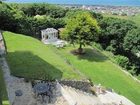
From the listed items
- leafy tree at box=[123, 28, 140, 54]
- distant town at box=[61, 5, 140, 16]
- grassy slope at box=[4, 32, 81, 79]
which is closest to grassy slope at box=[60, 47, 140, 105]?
grassy slope at box=[4, 32, 81, 79]

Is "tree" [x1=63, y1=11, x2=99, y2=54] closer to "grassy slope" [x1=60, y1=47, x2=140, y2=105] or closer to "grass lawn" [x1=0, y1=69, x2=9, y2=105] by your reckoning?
"grassy slope" [x1=60, y1=47, x2=140, y2=105]

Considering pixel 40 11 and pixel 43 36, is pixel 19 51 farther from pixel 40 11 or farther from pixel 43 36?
pixel 40 11

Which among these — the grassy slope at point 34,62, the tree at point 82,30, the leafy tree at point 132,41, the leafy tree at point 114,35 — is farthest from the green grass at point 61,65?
the leafy tree at point 114,35

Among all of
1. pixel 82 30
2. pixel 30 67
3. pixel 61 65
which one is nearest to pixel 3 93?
pixel 30 67

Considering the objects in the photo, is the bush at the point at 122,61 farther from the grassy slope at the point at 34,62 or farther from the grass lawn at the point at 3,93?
the grass lawn at the point at 3,93

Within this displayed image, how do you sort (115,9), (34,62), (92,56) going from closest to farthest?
(34,62), (92,56), (115,9)

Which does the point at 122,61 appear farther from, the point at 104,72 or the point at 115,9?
the point at 115,9

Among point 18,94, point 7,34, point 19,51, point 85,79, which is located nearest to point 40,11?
point 7,34
